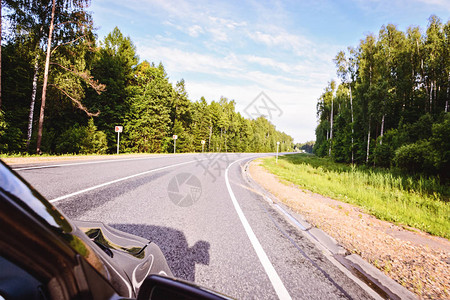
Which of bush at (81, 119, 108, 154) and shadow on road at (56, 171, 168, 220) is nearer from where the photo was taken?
shadow on road at (56, 171, 168, 220)

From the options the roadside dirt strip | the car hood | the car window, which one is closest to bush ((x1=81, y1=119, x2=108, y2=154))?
the roadside dirt strip

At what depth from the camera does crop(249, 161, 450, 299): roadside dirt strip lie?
2861 millimetres

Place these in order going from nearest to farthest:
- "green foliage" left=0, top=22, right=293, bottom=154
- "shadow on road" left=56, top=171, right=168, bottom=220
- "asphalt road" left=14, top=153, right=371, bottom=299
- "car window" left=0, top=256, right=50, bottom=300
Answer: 1. "car window" left=0, top=256, right=50, bottom=300
2. "asphalt road" left=14, top=153, right=371, bottom=299
3. "shadow on road" left=56, top=171, right=168, bottom=220
4. "green foliage" left=0, top=22, right=293, bottom=154

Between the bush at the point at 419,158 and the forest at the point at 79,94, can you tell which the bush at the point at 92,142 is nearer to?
the forest at the point at 79,94

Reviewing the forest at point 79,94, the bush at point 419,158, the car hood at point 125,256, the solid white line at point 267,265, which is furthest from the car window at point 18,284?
the bush at point 419,158

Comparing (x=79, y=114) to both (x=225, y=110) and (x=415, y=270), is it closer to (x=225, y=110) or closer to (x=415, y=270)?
(x=415, y=270)

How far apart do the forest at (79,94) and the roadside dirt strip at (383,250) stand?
1764 centimetres

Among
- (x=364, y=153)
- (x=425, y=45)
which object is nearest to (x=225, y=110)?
(x=364, y=153)

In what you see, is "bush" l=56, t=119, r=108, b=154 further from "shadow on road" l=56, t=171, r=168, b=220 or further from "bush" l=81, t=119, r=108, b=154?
"shadow on road" l=56, t=171, r=168, b=220

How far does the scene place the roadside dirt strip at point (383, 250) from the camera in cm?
286

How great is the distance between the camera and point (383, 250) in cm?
390

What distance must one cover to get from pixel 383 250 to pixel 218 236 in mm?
3248

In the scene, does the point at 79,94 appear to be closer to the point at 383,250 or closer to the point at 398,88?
the point at 383,250

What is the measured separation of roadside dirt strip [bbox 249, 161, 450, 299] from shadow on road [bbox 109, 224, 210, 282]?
245cm
